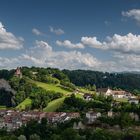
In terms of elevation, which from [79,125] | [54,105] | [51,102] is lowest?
[79,125]

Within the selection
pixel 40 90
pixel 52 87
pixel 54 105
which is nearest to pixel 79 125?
pixel 54 105

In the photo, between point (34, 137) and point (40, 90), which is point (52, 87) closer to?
point (40, 90)

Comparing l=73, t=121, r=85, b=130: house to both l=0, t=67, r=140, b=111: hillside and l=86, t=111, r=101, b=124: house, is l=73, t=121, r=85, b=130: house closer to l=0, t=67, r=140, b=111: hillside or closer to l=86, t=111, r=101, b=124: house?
l=86, t=111, r=101, b=124: house

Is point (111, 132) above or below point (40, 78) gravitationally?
below

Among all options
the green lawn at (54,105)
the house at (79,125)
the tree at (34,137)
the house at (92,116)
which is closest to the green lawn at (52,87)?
the green lawn at (54,105)

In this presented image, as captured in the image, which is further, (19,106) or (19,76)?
(19,76)

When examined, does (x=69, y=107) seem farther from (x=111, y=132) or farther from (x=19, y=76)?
(x=19, y=76)

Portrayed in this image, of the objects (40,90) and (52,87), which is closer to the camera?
(40,90)

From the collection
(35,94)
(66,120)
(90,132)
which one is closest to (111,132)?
(90,132)

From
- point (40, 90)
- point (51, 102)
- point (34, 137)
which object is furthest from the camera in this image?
point (40, 90)

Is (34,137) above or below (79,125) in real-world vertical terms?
below

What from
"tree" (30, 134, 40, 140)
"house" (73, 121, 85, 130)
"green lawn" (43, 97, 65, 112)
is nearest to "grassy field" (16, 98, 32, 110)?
"green lawn" (43, 97, 65, 112)
